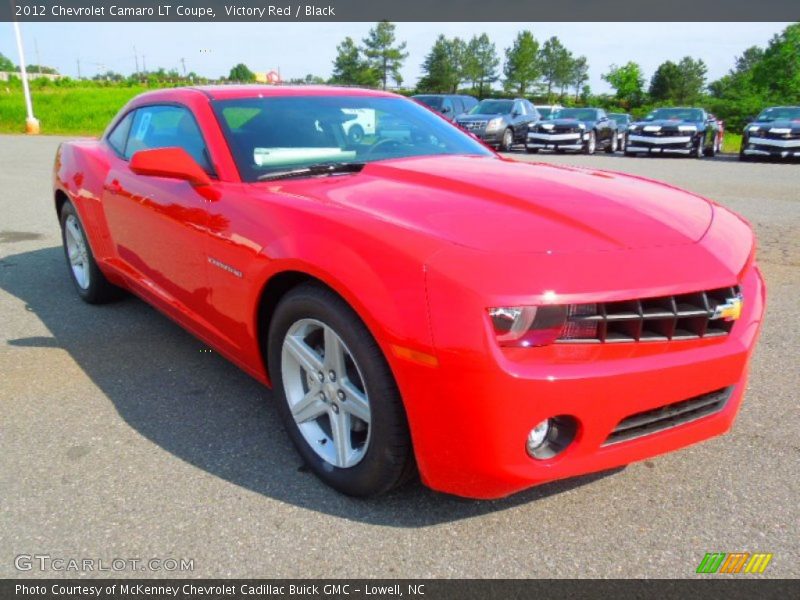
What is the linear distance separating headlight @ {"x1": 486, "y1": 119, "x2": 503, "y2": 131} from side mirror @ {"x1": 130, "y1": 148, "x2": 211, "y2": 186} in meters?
17.2

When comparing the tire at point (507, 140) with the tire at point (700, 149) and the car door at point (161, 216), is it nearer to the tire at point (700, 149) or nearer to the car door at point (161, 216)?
the tire at point (700, 149)

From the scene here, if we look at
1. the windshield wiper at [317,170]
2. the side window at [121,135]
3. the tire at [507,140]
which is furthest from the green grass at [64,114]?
the windshield wiper at [317,170]

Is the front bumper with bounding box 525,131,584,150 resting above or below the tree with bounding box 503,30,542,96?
below

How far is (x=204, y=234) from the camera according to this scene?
279cm

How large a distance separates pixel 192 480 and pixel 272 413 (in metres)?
0.60

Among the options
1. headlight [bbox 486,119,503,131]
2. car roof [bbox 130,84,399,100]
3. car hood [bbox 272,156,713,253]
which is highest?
car roof [bbox 130,84,399,100]

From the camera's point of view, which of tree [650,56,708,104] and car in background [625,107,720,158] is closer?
car in background [625,107,720,158]

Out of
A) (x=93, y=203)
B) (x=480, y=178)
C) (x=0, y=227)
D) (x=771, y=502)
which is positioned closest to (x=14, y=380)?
(x=93, y=203)

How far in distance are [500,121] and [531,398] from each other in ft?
61.3

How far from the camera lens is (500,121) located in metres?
19.5

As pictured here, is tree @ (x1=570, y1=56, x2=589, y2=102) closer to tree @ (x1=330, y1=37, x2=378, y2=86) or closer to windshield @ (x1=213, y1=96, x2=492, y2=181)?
tree @ (x1=330, y1=37, x2=378, y2=86)

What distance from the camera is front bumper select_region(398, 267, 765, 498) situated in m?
1.82

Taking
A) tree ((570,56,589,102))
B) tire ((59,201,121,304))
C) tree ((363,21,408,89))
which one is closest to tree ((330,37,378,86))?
tree ((363,21,408,89))

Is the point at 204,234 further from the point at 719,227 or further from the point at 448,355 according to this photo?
the point at 719,227
